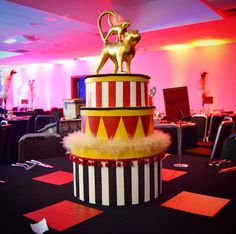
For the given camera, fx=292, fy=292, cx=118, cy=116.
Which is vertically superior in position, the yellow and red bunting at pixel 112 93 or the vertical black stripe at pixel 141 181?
the yellow and red bunting at pixel 112 93

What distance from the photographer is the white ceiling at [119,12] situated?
463 centimetres

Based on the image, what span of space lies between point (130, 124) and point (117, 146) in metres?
0.11

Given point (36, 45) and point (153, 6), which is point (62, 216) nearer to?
point (153, 6)

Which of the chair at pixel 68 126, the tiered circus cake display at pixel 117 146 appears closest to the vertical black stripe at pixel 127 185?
the tiered circus cake display at pixel 117 146

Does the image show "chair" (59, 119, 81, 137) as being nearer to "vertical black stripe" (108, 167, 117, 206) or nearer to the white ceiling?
the white ceiling

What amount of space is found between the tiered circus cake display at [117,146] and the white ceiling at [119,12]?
11.6 feet

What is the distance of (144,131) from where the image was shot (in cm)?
122

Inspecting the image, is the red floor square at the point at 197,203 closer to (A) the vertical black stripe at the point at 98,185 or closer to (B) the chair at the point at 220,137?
(A) the vertical black stripe at the point at 98,185

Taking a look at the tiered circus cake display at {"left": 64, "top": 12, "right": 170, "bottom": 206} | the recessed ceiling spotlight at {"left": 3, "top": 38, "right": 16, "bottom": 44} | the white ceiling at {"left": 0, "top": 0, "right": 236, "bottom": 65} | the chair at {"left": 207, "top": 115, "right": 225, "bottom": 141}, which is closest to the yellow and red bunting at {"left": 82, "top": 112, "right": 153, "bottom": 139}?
the tiered circus cake display at {"left": 64, "top": 12, "right": 170, "bottom": 206}

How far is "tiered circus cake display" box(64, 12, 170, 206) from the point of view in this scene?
3.71 ft

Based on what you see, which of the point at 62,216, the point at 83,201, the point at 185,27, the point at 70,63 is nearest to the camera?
the point at 62,216

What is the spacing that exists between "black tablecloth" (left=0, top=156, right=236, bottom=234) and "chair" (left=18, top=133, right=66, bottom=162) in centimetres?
49

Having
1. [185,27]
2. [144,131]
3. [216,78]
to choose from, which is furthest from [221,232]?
[216,78]

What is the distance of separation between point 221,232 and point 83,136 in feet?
2.08
